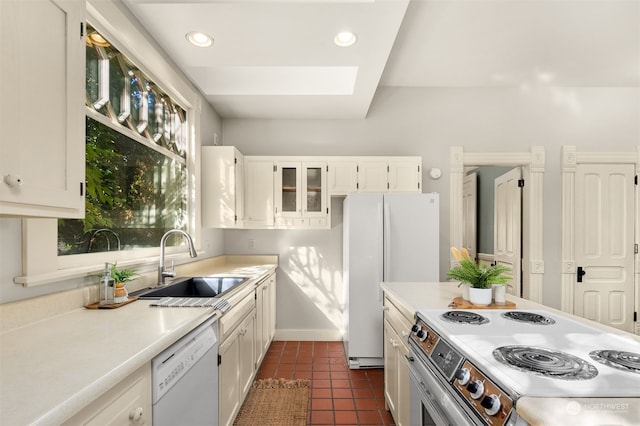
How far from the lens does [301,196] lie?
3578 mm

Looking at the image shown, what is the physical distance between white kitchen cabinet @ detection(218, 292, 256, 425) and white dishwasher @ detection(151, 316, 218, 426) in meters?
0.10

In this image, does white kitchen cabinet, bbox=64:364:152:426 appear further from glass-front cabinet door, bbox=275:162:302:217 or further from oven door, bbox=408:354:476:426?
glass-front cabinet door, bbox=275:162:302:217

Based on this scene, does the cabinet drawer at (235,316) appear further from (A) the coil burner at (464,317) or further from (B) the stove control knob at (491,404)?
(B) the stove control knob at (491,404)

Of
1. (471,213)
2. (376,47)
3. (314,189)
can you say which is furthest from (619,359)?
(471,213)

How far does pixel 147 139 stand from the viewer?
2352mm

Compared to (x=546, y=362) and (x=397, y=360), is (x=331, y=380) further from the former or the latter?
(x=546, y=362)

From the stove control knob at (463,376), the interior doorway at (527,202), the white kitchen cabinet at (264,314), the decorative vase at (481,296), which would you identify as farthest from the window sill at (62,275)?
the interior doorway at (527,202)

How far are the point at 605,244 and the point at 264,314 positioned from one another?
12.8ft

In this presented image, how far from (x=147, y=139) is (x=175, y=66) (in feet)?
2.56

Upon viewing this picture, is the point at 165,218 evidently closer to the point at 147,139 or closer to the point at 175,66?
the point at 147,139

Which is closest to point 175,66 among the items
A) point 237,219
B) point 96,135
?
point 96,135

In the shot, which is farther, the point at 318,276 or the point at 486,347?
the point at 318,276

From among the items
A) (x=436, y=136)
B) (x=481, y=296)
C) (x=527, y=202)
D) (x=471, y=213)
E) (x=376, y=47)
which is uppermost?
(x=376, y=47)

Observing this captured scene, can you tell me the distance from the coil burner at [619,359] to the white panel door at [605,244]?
10.9 ft
